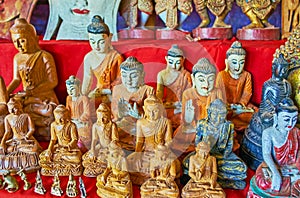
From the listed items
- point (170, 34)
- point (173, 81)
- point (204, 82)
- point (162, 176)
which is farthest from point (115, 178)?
point (170, 34)

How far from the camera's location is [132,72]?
171 centimetres

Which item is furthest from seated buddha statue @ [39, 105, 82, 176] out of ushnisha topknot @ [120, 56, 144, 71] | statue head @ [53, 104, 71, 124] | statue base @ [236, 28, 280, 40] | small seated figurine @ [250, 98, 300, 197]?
statue base @ [236, 28, 280, 40]

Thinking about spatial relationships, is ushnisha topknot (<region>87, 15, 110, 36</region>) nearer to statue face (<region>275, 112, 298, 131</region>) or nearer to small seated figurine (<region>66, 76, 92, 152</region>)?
small seated figurine (<region>66, 76, 92, 152</region>)

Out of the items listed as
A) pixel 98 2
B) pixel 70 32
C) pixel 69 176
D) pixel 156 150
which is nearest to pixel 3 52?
pixel 70 32

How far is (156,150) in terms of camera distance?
1479 mm

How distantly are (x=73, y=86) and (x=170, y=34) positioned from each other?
0.74 meters

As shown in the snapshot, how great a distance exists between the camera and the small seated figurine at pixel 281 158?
1335 mm

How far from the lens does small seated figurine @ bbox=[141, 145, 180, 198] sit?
1.41m

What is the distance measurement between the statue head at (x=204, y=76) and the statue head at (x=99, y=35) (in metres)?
0.51

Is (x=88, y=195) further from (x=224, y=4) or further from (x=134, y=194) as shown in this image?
(x=224, y=4)

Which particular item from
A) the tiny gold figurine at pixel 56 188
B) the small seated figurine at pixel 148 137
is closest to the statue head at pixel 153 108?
the small seated figurine at pixel 148 137

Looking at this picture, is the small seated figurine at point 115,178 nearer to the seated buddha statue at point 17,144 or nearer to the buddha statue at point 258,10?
the seated buddha statue at point 17,144

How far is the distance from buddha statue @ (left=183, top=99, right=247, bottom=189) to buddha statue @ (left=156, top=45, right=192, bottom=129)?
39 centimetres

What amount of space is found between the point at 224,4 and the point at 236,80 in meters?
0.48
